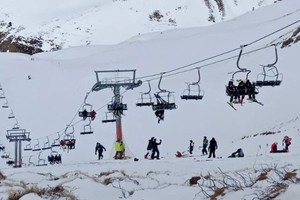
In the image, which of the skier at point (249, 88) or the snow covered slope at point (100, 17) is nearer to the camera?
the skier at point (249, 88)

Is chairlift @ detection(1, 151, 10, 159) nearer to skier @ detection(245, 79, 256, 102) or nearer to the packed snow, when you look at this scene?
the packed snow

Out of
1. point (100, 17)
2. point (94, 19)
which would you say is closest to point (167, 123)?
point (94, 19)

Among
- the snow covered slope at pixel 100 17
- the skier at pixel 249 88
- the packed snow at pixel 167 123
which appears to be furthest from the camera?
Result: the snow covered slope at pixel 100 17

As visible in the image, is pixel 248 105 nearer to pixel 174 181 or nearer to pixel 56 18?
pixel 174 181

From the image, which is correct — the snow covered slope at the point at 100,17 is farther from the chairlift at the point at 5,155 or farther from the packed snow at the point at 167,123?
the chairlift at the point at 5,155

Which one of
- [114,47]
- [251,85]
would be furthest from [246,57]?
[251,85]

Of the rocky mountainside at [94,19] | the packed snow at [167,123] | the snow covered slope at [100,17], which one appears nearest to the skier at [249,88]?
the packed snow at [167,123]

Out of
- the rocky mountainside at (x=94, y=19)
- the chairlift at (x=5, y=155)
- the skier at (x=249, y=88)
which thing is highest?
the rocky mountainside at (x=94, y=19)

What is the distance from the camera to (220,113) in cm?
4453

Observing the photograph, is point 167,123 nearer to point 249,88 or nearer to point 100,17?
point 249,88

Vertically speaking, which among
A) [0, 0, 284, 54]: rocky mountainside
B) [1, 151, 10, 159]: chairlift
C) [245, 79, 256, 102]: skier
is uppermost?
[0, 0, 284, 54]: rocky mountainside

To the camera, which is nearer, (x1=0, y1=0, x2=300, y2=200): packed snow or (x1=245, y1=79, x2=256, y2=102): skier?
(x1=0, y1=0, x2=300, y2=200): packed snow

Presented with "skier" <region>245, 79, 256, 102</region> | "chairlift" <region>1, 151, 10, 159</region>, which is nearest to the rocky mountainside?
"chairlift" <region>1, 151, 10, 159</region>

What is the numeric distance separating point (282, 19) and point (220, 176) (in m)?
65.6
